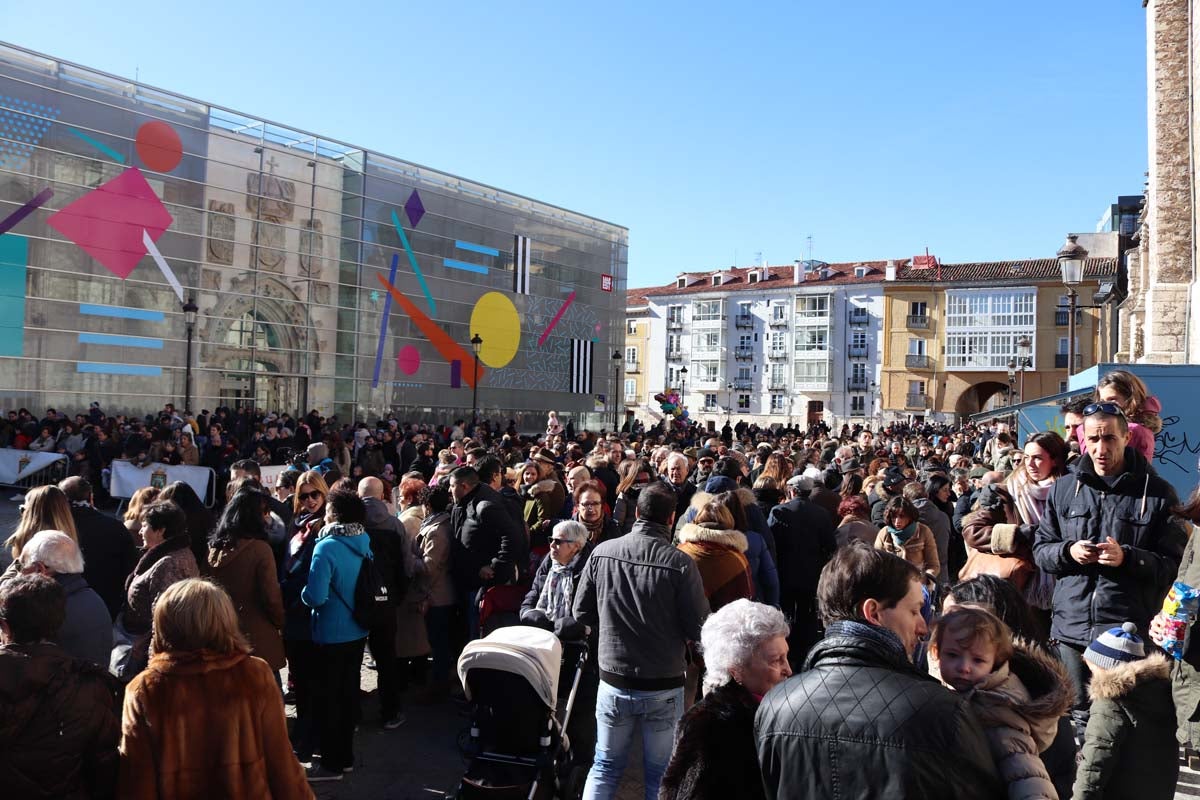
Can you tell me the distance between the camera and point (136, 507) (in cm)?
574

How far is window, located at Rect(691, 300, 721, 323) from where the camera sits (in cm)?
6788

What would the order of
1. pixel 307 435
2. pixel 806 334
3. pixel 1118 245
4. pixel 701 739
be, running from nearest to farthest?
pixel 701 739 < pixel 307 435 < pixel 1118 245 < pixel 806 334

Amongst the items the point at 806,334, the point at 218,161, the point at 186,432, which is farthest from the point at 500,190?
the point at 806,334

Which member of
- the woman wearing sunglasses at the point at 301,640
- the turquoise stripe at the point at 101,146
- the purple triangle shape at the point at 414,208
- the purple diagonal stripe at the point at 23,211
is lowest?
the woman wearing sunglasses at the point at 301,640

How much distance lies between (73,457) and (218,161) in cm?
1541

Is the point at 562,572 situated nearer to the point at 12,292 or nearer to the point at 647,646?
the point at 647,646

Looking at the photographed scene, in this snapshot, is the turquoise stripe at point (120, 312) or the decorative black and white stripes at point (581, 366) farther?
the decorative black and white stripes at point (581, 366)

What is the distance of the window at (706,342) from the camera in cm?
6766

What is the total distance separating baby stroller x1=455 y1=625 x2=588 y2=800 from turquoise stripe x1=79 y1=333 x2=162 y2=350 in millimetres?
26128

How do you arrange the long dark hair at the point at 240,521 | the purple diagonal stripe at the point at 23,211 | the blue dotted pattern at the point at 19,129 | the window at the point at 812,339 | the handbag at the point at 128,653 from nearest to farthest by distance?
the handbag at the point at 128,653 < the long dark hair at the point at 240,521 < the blue dotted pattern at the point at 19,129 < the purple diagonal stripe at the point at 23,211 < the window at the point at 812,339

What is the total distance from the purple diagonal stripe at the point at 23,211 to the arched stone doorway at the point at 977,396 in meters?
51.8

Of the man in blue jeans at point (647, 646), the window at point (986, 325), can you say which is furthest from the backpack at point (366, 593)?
the window at point (986, 325)

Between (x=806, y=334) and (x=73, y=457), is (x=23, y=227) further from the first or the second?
(x=806, y=334)

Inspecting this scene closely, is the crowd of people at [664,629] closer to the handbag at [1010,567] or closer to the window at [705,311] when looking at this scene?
the handbag at [1010,567]
